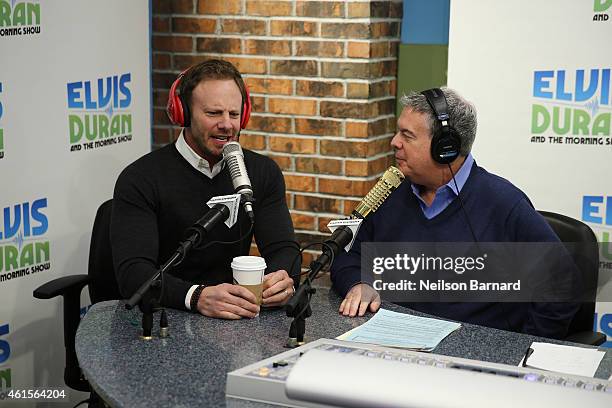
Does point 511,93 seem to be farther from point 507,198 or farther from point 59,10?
point 59,10

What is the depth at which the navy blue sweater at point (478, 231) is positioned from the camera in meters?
2.51

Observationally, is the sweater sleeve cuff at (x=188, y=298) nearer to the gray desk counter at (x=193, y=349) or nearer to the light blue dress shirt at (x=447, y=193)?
the gray desk counter at (x=193, y=349)

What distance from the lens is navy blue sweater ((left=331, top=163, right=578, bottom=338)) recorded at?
2506 millimetres

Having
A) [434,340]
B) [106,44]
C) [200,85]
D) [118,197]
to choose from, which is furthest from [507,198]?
[106,44]

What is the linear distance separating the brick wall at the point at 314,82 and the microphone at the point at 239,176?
4.43 feet

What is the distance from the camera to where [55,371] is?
326 cm

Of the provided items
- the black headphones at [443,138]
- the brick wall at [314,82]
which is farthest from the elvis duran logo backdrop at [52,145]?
the black headphones at [443,138]

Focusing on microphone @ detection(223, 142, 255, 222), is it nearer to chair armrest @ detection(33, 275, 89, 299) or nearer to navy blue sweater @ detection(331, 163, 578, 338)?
navy blue sweater @ detection(331, 163, 578, 338)

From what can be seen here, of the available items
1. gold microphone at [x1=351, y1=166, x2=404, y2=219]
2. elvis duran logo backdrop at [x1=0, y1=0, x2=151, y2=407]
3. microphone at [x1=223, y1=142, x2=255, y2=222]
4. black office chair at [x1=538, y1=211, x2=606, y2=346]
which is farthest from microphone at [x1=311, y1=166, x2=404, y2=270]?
elvis duran logo backdrop at [x1=0, y1=0, x2=151, y2=407]

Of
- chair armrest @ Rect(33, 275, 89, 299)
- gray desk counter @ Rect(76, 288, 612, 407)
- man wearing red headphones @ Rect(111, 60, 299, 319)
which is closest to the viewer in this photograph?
gray desk counter @ Rect(76, 288, 612, 407)

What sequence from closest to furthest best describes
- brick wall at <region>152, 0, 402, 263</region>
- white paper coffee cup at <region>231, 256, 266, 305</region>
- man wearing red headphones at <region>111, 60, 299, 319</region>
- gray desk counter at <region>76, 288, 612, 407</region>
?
gray desk counter at <region>76, 288, 612, 407</region>
white paper coffee cup at <region>231, 256, 266, 305</region>
man wearing red headphones at <region>111, 60, 299, 319</region>
brick wall at <region>152, 0, 402, 263</region>

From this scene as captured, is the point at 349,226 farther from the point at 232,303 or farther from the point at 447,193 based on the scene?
the point at 447,193

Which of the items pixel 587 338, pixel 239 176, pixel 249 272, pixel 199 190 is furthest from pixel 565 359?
pixel 199 190

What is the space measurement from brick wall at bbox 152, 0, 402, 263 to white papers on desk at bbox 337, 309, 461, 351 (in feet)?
4.56
